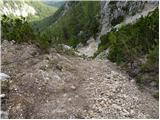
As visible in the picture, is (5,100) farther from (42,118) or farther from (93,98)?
(93,98)

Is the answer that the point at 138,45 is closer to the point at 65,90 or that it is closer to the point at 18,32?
the point at 18,32

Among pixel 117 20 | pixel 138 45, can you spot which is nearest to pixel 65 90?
pixel 138 45

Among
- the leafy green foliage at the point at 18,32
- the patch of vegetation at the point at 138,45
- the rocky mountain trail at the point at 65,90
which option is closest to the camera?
the rocky mountain trail at the point at 65,90

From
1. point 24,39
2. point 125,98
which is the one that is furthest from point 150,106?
point 24,39

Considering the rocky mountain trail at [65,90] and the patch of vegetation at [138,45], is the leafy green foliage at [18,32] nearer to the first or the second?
the rocky mountain trail at [65,90]

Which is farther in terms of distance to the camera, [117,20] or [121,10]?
[117,20]

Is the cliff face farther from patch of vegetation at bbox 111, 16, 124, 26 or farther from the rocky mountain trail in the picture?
the rocky mountain trail

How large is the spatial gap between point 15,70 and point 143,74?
566 cm

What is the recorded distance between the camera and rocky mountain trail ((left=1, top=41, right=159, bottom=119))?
12366mm

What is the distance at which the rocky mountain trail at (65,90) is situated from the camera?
12366mm

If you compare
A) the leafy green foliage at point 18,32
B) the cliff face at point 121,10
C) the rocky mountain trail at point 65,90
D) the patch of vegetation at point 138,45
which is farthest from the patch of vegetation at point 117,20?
the rocky mountain trail at point 65,90

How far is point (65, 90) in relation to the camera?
45.2 feet

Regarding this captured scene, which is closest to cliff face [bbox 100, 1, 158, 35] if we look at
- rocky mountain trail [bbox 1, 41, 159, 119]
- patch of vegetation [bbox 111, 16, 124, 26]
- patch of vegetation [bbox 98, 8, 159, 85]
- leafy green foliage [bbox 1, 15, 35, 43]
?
patch of vegetation [bbox 111, 16, 124, 26]

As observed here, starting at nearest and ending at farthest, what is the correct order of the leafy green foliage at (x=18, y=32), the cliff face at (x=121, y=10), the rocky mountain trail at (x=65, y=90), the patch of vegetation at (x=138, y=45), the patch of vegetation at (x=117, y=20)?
the rocky mountain trail at (x=65, y=90)
the patch of vegetation at (x=138, y=45)
the leafy green foliage at (x=18, y=32)
the cliff face at (x=121, y=10)
the patch of vegetation at (x=117, y=20)
